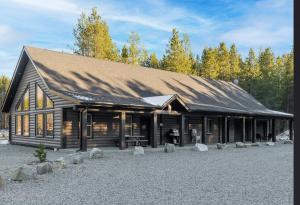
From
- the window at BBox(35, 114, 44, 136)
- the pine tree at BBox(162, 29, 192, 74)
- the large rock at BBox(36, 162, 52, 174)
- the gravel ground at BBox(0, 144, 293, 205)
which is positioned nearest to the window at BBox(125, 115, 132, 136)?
the window at BBox(35, 114, 44, 136)

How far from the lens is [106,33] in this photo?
122 feet

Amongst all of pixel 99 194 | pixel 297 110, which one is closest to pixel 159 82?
pixel 99 194

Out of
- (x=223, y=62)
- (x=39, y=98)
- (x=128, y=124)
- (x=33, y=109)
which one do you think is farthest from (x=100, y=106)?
(x=223, y=62)

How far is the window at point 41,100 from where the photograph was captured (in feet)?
60.5

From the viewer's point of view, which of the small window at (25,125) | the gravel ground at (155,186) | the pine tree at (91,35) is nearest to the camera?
the gravel ground at (155,186)

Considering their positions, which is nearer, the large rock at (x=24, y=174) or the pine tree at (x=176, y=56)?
the large rock at (x=24, y=174)

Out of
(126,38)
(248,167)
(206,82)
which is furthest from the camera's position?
(126,38)

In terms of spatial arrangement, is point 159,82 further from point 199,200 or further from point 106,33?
point 199,200

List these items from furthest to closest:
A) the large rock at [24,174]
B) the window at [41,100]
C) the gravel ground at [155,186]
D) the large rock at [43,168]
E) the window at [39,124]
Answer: the window at [39,124], the window at [41,100], the large rock at [43,168], the large rock at [24,174], the gravel ground at [155,186]

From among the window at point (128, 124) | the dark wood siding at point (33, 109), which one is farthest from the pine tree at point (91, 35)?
the window at point (128, 124)

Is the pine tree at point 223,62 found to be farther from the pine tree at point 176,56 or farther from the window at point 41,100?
the window at point 41,100

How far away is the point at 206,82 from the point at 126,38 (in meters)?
17.0

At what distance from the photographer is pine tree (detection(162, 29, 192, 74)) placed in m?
43.6

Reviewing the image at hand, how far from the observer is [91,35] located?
120ft
